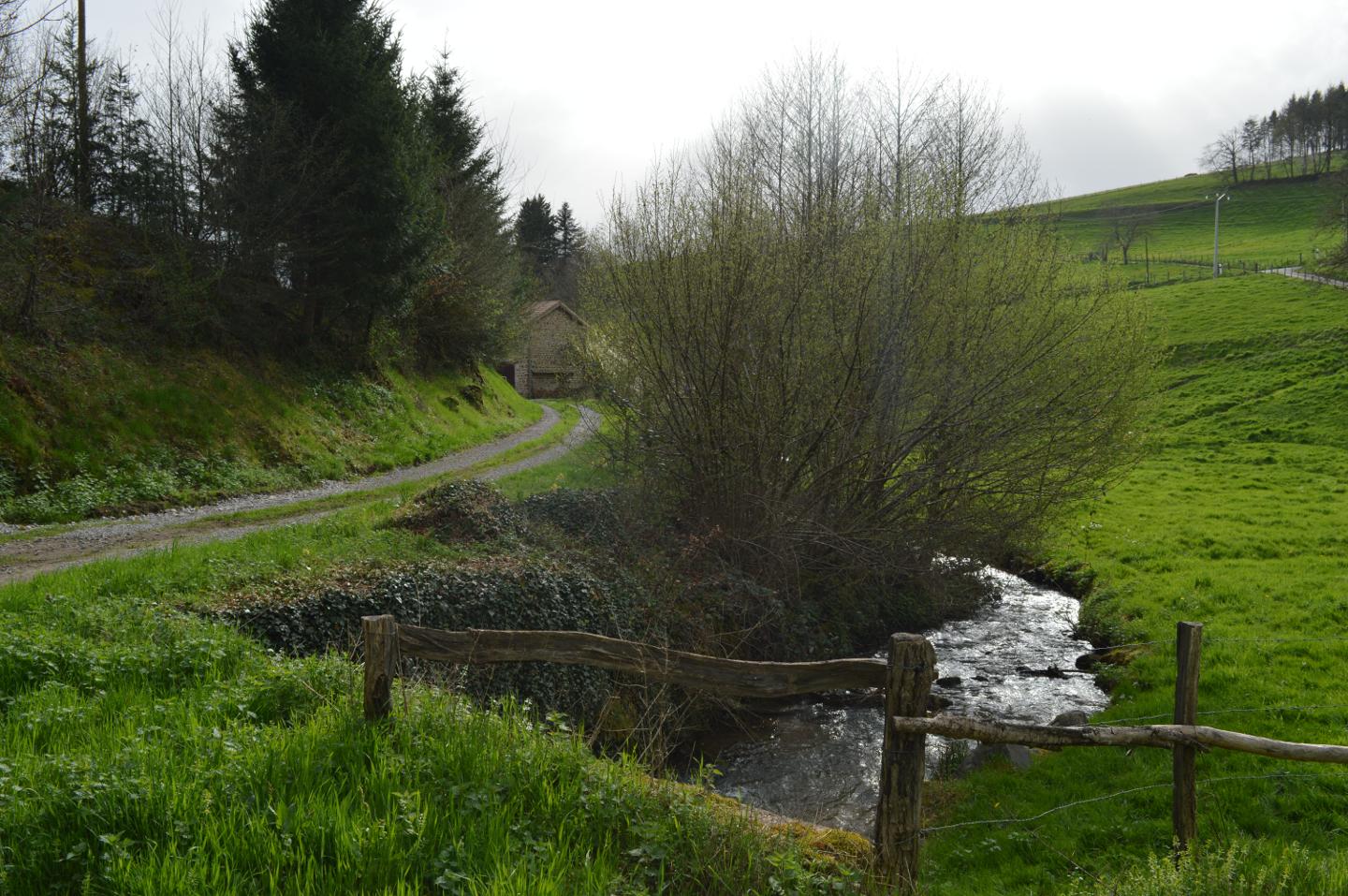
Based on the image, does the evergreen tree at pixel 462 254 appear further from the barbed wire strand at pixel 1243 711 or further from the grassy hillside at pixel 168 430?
the barbed wire strand at pixel 1243 711

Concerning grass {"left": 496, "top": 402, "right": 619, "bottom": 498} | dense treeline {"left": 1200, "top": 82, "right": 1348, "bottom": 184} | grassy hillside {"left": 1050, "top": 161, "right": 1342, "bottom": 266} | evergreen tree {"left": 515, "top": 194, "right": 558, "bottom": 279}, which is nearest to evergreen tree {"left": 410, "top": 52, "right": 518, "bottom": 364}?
grass {"left": 496, "top": 402, "right": 619, "bottom": 498}

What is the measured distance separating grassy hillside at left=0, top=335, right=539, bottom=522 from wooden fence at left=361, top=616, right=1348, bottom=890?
10.6 meters

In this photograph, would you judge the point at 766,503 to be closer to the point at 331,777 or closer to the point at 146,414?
the point at 331,777

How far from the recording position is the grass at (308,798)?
11.6 feet

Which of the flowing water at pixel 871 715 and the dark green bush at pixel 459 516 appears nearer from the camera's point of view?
the flowing water at pixel 871 715

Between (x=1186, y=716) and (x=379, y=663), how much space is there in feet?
17.0

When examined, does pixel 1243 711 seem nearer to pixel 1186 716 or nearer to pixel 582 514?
pixel 1186 716

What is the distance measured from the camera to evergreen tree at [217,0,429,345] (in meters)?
19.4

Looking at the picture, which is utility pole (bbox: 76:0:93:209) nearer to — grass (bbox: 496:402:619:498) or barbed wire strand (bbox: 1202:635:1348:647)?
grass (bbox: 496:402:619:498)

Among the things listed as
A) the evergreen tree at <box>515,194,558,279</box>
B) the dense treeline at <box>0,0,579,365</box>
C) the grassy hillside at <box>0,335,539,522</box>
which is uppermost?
the evergreen tree at <box>515,194,558,279</box>

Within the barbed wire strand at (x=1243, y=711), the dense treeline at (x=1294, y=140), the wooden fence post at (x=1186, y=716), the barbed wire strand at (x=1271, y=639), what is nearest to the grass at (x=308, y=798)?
the wooden fence post at (x=1186, y=716)

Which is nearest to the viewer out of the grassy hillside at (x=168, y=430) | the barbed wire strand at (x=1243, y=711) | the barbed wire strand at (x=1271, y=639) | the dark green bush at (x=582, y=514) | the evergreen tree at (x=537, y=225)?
the barbed wire strand at (x=1243, y=711)

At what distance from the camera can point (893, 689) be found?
450 cm

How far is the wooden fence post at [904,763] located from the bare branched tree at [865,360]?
22.7ft
